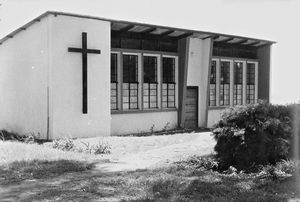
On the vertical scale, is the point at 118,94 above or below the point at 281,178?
above

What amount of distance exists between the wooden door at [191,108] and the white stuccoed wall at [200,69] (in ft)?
0.62

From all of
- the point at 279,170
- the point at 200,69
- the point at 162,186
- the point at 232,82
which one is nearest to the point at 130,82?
the point at 200,69

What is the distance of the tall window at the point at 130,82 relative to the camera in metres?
16.9

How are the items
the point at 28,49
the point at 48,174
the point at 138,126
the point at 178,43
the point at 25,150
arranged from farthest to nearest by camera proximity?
the point at 178,43
the point at 138,126
the point at 28,49
the point at 25,150
the point at 48,174

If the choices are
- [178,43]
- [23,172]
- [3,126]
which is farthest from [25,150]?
[178,43]

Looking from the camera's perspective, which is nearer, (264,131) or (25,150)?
(264,131)

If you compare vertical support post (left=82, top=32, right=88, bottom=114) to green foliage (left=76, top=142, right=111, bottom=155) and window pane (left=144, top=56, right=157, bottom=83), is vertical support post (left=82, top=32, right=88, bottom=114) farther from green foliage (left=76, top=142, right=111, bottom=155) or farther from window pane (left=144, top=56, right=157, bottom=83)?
window pane (left=144, top=56, right=157, bottom=83)

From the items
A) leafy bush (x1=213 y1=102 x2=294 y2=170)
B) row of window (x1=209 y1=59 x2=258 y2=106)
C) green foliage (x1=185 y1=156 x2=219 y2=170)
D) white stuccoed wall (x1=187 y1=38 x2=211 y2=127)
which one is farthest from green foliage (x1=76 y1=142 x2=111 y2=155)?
row of window (x1=209 y1=59 x2=258 y2=106)

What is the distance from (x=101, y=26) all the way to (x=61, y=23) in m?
1.65

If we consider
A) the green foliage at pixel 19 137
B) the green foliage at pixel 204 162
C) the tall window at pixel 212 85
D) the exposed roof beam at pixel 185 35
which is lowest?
the green foliage at pixel 19 137

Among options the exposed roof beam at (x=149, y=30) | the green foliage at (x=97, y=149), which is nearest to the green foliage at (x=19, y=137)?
the green foliage at (x=97, y=149)

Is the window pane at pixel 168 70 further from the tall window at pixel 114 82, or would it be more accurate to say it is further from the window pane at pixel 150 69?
the tall window at pixel 114 82

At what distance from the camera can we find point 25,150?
1084 centimetres

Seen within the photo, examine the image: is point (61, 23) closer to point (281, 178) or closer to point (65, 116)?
point (65, 116)
